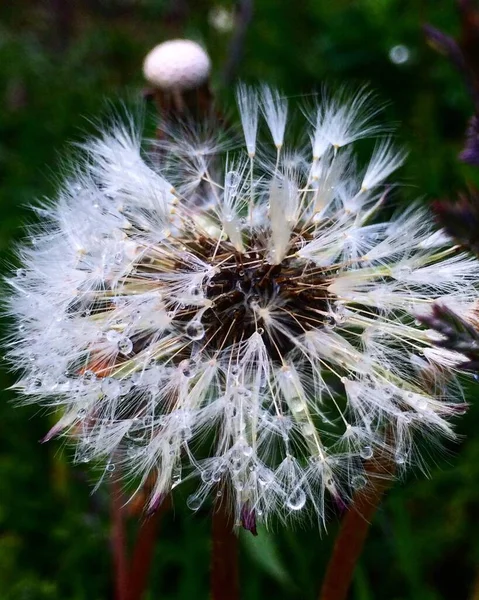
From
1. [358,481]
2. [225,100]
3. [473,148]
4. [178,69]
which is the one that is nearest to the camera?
[473,148]

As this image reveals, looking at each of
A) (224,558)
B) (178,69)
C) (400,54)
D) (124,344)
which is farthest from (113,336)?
(400,54)

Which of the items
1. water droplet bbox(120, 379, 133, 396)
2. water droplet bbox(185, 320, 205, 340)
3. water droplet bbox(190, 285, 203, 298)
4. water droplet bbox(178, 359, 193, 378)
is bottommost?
water droplet bbox(178, 359, 193, 378)

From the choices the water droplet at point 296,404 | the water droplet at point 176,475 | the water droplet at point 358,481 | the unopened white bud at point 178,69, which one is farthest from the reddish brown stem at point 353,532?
the unopened white bud at point 178,69

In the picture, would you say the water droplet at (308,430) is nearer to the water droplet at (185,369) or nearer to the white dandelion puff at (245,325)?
the white dandelion puff at (245,325)

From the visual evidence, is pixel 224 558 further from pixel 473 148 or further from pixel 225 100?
pixel 225 100

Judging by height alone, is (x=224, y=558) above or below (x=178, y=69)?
below

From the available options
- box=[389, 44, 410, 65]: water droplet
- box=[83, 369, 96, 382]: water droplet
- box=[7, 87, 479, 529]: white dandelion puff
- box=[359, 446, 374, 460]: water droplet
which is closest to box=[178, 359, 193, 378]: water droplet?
box=[7, 87, 479, 529]: white dandelion puff

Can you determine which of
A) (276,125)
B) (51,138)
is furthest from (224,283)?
(51,138)

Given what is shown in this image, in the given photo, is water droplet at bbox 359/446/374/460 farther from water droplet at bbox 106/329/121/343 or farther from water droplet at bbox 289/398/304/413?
water droplet at bbox 106/329/121/343
